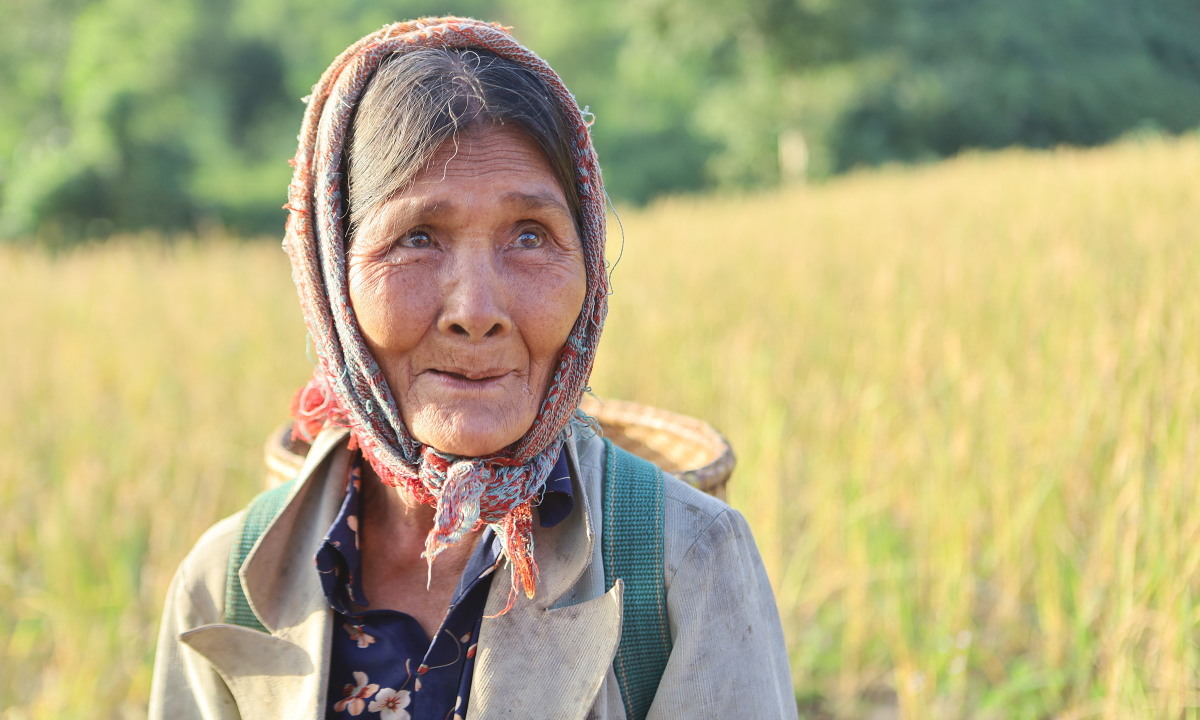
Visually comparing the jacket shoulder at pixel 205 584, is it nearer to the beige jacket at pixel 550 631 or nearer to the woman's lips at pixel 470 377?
the beige jacket at pixel 550 631

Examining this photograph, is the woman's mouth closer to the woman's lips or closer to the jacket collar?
the woman's lips

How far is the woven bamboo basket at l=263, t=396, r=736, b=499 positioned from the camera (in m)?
1.61

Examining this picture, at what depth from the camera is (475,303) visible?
1.14m

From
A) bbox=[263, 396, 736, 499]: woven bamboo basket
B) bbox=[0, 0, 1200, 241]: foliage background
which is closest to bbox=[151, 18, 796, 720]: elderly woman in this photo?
bbox=[263, 396, 736, 499]: woven bamboo basket

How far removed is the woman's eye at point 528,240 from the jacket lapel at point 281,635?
518 millimetres

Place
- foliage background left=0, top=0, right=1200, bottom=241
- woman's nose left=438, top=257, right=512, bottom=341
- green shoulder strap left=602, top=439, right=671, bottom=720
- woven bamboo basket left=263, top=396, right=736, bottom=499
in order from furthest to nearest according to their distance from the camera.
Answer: foliage background left=0, top=0, right=1200, bottom=241, woven bamboo basket left=263, top=396, right=736, bottom=499, green shoulder strap left=602, top=439, right=671, bottom=720, woman's nose left=438, top=257, right=512, bottom=341

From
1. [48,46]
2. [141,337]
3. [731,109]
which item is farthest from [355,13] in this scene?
[141,337]

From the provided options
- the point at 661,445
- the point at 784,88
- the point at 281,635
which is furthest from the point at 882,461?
the point at 784,88

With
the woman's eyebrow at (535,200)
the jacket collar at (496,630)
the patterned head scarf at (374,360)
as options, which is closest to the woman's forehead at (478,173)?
the woman's eyebrow at (535,200)

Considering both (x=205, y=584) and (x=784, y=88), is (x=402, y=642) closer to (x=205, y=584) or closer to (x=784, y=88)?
(x=205, y=584)

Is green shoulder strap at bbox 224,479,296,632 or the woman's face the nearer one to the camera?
the woman's face

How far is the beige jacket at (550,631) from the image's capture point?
1207mm

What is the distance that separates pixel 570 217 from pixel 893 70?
22129 millimetres

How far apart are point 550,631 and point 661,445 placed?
781mm
